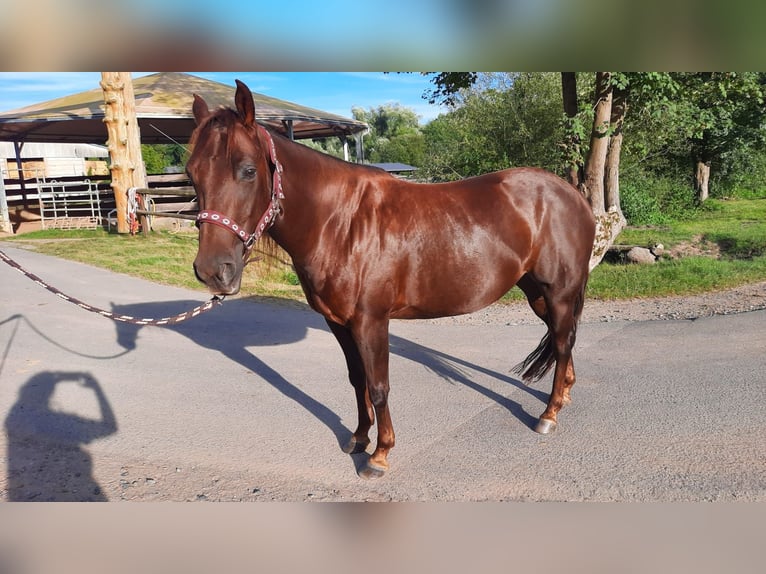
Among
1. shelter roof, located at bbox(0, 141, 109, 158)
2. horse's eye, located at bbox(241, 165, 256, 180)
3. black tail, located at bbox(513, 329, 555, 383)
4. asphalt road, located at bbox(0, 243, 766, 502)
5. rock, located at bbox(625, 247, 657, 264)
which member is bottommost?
rock, located at bbox(625, 247, 657, 264)

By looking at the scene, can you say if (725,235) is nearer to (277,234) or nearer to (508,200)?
(508,200)

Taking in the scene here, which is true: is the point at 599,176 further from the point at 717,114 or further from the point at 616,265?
the point at 717,114

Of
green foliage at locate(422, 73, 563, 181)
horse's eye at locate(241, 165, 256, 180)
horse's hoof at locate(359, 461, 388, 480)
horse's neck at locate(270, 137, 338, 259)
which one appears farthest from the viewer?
green foliage at locate(422, 73, 563, 181)

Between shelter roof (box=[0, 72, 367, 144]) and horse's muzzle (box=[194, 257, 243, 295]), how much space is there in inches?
424

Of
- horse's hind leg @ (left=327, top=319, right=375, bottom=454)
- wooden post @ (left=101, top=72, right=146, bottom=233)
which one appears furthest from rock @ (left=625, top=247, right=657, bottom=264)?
wooden post @ (left=101, top=72, right=146, bottom=233)

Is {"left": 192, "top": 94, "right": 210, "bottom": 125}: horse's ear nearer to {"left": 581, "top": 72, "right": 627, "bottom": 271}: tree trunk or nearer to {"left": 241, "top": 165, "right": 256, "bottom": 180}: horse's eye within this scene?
{"left": 241, "top": 165, "right": 256, "bottom": 180}: horse's eye

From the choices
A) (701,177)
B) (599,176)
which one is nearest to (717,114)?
(701,177)

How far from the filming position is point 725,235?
11.4 meters

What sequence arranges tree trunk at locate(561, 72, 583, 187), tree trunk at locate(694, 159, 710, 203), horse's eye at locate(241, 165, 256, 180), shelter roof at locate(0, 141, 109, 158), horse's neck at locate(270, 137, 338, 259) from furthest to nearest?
shelter roof at locate(0, 141, 109, 158)
tree trunk at locate(694, 159, 710, 203)
tree trunk at locate(561, 72, 583, 187)
horse's neck at locate(270, 137, 338, 259)
horse's eye at locate(241, 165, 256, 180)

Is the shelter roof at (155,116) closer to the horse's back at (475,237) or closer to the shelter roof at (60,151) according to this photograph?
the horse's back at (475,237)

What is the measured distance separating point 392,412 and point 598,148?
683 centimetres

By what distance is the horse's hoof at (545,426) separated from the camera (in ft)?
11.2

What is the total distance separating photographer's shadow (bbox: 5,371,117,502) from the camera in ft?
9.35
